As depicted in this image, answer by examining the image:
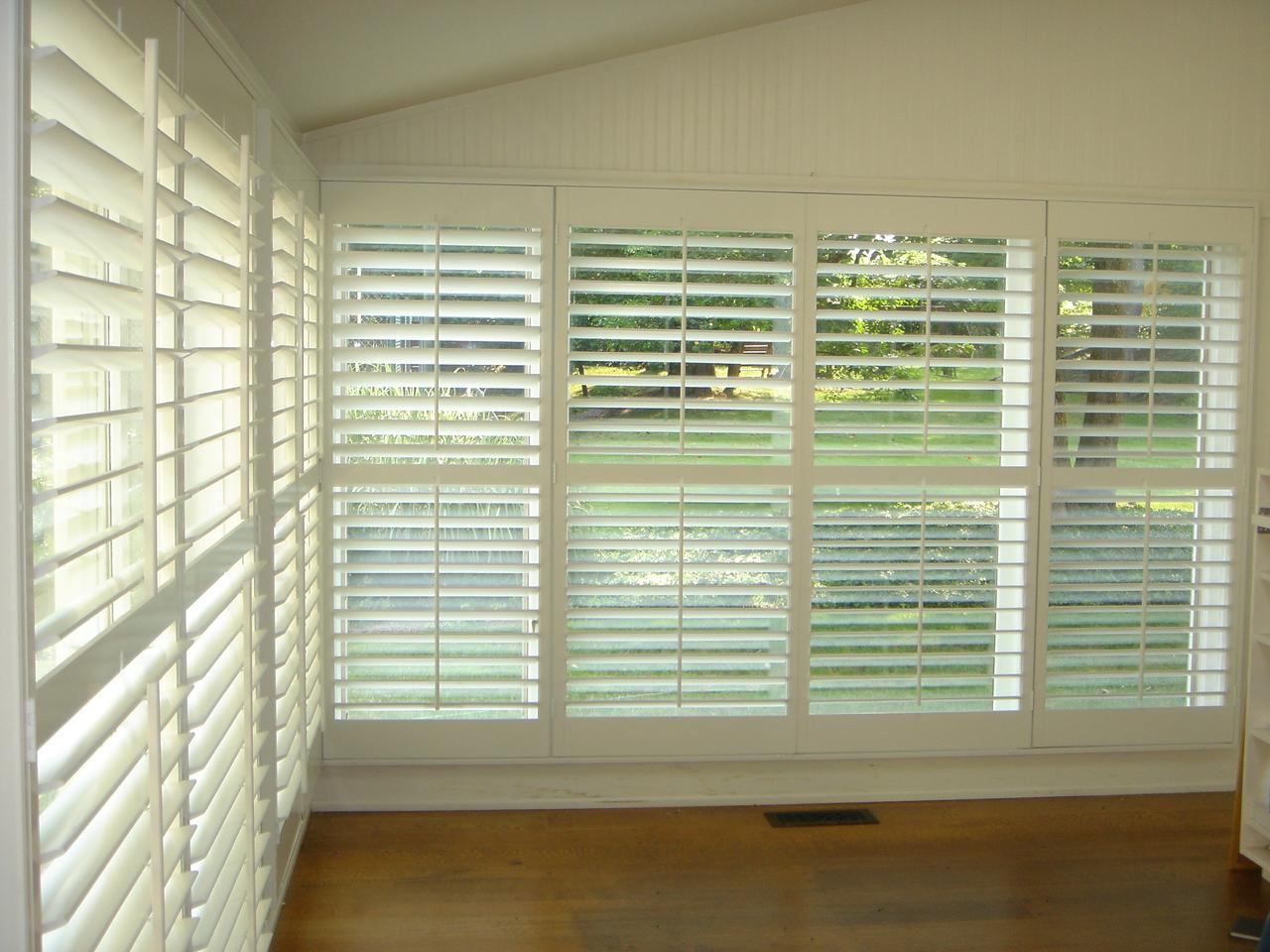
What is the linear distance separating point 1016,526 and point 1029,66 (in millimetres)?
1604

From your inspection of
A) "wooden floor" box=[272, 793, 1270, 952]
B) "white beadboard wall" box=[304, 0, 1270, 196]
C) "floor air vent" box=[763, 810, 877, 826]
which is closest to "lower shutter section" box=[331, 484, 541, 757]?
"wooden floor" box=[272, 793, 1270, 952]

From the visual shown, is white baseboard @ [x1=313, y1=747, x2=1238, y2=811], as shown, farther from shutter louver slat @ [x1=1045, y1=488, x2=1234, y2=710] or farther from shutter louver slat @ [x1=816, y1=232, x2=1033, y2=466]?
shutter louver slat @ [x1=816, y1=232, x2=1033, y2=466]

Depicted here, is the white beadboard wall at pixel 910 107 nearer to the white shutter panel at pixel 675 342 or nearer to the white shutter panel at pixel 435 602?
the white shutter panel at pixel 675 342

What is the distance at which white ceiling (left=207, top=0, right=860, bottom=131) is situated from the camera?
244 cm

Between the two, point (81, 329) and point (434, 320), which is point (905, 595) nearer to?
point (434, 320)

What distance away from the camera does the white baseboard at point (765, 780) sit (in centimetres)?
383

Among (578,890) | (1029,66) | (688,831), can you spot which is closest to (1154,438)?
(1029,66)

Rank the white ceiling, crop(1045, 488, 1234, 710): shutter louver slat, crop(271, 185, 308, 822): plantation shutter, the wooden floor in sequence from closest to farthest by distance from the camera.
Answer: the white ceiling
crop(271, 185, 308, 822): plantation shutter
the wooden floor
crop(1045, 488, 1234, 710): shutter louver slat

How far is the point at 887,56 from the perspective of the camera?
149 inches

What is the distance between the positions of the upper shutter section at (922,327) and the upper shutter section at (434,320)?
3.31 ft

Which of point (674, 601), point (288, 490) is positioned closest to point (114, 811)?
point (288, 490)

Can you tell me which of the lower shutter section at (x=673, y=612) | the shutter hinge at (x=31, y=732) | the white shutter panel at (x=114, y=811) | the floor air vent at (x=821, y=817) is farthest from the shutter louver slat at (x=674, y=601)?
the shutter hinge at (x=31, y=732)

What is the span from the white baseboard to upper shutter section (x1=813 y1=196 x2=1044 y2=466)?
3.66 feet

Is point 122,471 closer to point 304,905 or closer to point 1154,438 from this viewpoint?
point 304,905
